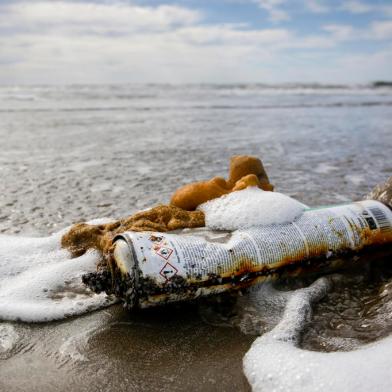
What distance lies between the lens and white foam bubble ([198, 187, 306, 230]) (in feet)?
9.67

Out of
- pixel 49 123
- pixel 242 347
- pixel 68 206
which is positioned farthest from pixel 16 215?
pixel 49 123

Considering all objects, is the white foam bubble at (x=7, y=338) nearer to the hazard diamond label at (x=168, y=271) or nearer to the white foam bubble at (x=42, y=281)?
the white foam bubble at (x=42, y=281)

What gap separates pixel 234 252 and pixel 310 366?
83 centimetres

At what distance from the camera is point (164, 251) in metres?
2.47

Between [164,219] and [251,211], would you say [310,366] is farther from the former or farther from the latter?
[164,219]

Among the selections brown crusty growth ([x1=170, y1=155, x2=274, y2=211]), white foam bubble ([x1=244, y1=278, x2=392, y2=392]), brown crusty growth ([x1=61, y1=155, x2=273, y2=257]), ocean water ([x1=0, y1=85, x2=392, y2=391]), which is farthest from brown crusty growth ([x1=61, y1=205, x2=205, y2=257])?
white foam bubble ([x1=244, y1=278, x2=392, y2=392])

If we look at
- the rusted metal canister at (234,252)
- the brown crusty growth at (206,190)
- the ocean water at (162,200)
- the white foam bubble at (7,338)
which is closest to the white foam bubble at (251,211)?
the rusted metal canister at (234,252)

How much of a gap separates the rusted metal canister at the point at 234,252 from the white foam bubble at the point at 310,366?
0.44 meters

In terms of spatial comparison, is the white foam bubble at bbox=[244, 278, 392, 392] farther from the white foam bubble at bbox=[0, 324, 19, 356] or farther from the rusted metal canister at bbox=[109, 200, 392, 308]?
the white foam bubble at bbox=[0, 324, 19, 356]

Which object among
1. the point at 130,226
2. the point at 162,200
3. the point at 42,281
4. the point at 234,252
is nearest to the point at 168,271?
the point at 234,252

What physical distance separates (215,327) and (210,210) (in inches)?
39.0

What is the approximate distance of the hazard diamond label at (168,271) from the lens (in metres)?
2.40

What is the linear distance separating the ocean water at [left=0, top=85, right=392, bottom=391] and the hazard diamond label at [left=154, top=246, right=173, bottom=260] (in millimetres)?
350

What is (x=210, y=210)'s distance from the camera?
3219 millimetres
